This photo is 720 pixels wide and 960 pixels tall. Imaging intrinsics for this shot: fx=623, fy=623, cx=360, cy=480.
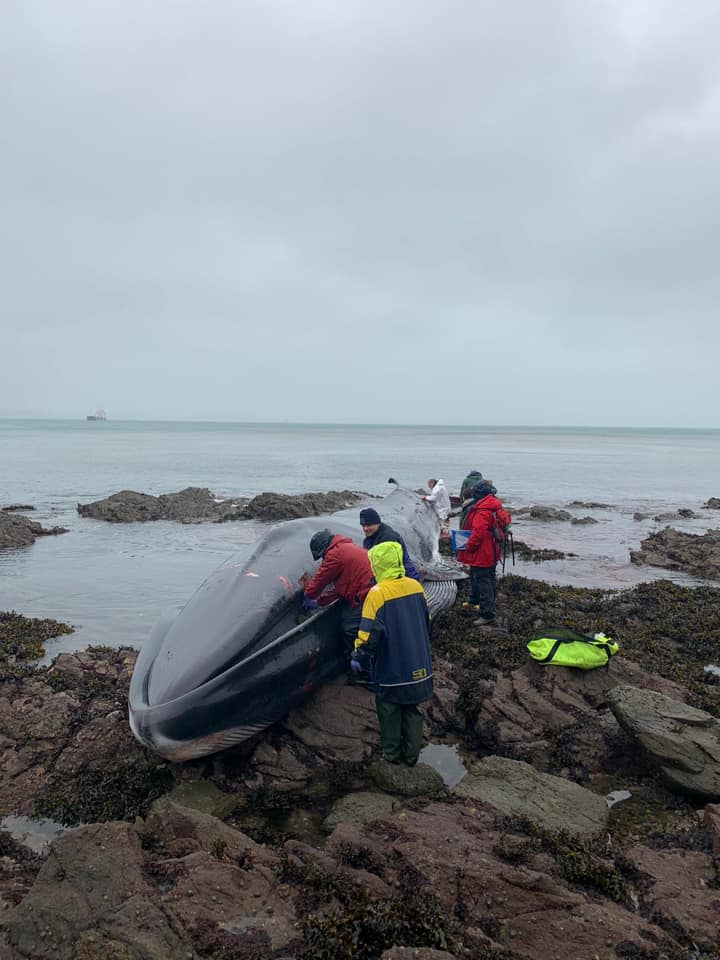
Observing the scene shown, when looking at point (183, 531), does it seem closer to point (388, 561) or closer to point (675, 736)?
point (388, 561)

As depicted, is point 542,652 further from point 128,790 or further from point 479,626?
point 128,790

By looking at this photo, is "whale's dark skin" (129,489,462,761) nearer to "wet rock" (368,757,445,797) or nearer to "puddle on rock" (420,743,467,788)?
"wet rock" (368,757,445,797)

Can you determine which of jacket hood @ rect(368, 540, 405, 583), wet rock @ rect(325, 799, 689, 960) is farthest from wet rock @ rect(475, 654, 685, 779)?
jacket hood @ rect(368, 540, 405, 583)

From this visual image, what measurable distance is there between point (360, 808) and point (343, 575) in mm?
2291

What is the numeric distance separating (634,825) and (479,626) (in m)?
4.60

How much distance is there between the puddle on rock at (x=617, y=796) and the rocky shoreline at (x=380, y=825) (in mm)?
21

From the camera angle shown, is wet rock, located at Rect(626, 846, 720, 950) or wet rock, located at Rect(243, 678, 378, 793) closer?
wet rock, located at Rect(626, 846, 720, 950)

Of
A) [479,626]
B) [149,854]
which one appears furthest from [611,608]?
[149,854]

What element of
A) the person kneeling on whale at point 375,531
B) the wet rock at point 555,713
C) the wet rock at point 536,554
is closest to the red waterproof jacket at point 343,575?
the person kneeling on whale at point 375,531

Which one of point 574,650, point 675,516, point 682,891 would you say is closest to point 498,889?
point 682,891

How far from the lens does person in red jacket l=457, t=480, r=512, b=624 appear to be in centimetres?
933

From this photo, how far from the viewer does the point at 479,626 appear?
9.41m

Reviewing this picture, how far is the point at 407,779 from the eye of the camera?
5422 millimetres

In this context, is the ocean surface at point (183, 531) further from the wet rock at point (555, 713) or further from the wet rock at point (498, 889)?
the wet rock at point (498, 889)
